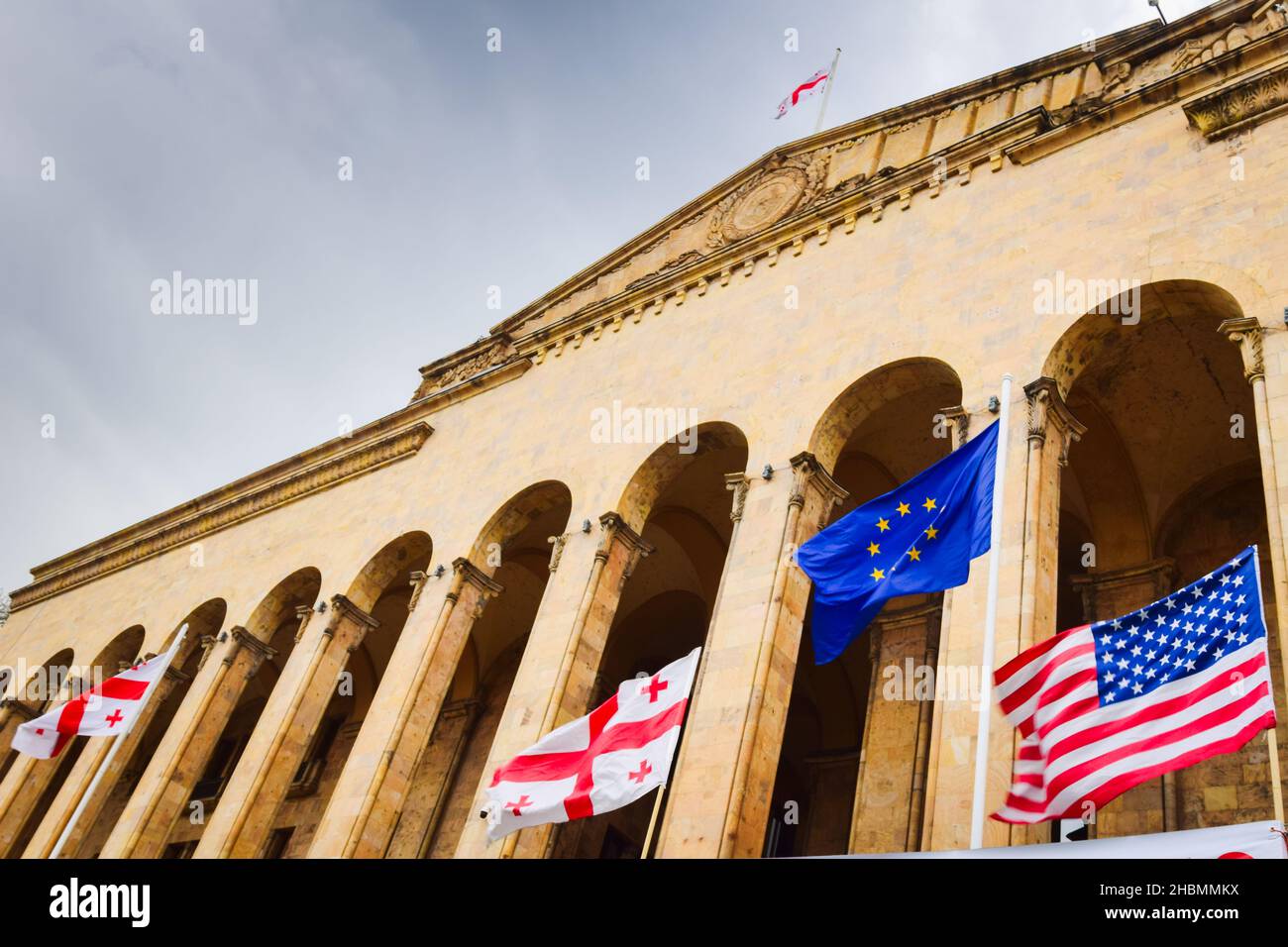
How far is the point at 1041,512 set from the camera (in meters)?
9.82

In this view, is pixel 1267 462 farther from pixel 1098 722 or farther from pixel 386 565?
→ pixel 386 565

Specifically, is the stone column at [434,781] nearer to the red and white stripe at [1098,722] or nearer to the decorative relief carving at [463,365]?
the decorative relief carving at [463,365]

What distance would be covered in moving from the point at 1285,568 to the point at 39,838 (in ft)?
60.2

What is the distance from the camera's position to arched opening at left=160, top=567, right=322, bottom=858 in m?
17.5

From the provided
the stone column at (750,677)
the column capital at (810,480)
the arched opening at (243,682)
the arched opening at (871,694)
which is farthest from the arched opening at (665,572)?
the arched opening at (243,682)

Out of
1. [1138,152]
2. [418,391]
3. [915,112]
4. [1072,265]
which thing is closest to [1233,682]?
[1072,265]

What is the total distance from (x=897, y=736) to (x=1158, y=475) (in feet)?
15.4

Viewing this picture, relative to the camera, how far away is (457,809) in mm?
19047

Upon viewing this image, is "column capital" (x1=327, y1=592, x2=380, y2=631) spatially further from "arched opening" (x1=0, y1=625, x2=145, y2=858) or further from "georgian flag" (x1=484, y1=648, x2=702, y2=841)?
"georgian flag" (x1=484, y1=648, x2=702, y2=841)

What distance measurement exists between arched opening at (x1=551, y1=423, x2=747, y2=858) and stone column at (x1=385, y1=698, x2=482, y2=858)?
299 cm

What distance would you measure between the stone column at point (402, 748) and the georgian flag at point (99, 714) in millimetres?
3491

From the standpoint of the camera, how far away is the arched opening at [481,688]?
59.6 ft

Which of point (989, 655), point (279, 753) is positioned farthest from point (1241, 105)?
point (279, 753)

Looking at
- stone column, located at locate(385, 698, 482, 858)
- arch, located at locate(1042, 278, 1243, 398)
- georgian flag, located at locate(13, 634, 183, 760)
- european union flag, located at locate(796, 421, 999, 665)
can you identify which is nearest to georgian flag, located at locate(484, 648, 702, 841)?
european union flag, located at locate(796, 421, 999, 665)
